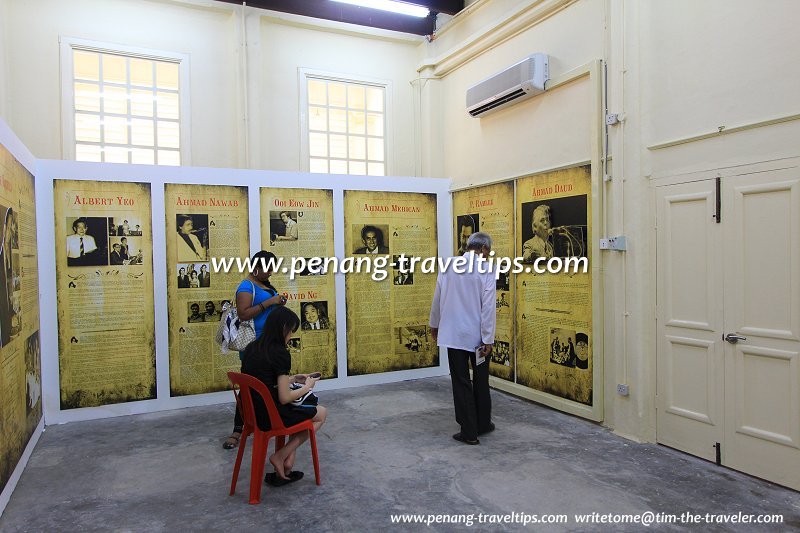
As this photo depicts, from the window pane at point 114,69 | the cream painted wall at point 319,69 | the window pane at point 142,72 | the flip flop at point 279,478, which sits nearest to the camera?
the flip flop at point 279,478

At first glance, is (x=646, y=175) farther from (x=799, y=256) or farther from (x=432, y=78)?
(x=432, y=78)

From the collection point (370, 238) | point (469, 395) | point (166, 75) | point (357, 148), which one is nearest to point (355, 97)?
point (357, 148)

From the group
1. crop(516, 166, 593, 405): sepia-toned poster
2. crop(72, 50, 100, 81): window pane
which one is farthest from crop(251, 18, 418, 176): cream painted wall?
crop(516, 166, 593, 405): sepia-toned poster

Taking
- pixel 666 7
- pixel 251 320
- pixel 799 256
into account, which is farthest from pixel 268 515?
pixel 666 7

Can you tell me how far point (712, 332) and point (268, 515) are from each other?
3.42m

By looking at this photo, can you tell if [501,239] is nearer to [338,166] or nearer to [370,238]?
[370,238]

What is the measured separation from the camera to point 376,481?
151 inches

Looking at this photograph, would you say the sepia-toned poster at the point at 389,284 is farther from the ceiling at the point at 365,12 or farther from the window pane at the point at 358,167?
the ceiling at the point at 365,12

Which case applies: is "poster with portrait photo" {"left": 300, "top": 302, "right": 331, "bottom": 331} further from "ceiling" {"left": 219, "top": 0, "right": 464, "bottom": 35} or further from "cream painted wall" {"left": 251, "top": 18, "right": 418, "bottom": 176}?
"ceiling" {"left": 219, "top": 0, "right": 464, "bottom": 35}

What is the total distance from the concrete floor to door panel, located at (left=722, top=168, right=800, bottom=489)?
0.25 metres

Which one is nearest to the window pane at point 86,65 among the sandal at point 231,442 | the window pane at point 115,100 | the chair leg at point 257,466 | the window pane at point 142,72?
the window pane at point 115,100

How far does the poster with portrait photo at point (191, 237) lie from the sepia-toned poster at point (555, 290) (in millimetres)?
3474

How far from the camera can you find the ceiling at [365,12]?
6.95 metres

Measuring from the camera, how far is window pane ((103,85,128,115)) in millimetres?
6543
